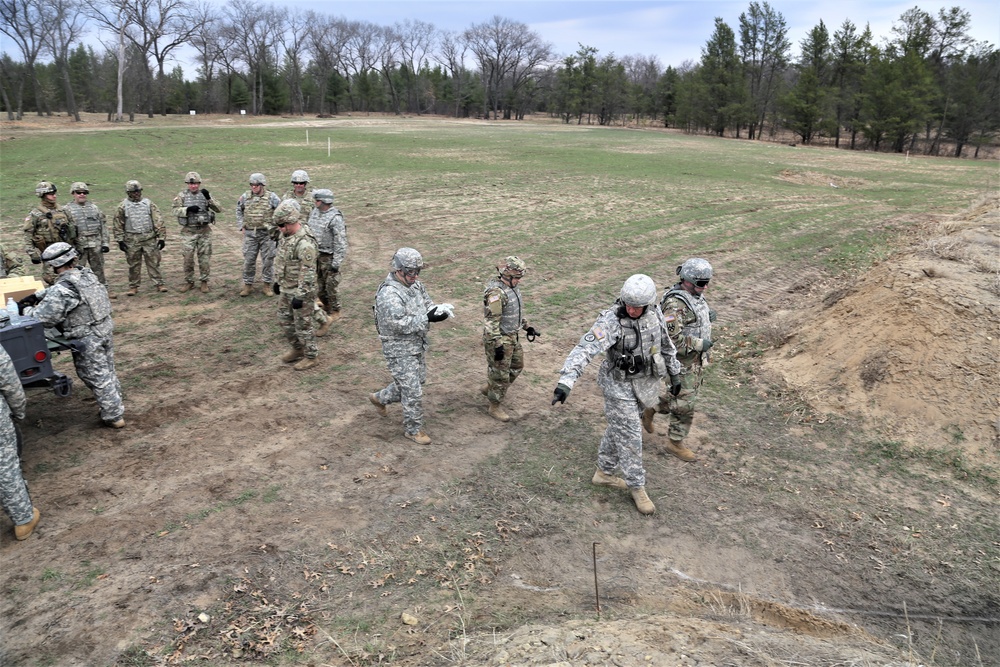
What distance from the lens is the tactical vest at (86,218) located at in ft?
35.7

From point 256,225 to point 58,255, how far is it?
4649 mm

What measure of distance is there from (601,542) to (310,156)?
2952cm

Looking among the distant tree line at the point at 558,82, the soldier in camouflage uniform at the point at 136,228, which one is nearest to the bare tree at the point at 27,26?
the distant tree line at the point at 558,82

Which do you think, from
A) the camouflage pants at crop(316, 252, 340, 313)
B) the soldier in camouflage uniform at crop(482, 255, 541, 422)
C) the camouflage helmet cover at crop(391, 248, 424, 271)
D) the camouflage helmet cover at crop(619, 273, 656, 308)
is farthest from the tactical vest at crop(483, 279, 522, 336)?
the camouflage pants at crop(316, 252, 340, 313)

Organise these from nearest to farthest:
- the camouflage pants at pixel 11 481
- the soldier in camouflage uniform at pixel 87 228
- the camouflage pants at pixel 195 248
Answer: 1. the camouflage pants at pixel 11 481
2. the soldier in camouflage uniform at pixel 87 228
3. the camouflage pants at pixel 195 248

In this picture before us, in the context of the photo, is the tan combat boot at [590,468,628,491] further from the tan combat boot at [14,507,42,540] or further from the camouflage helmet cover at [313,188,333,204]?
the camouflage helmet cover at [313,188,333,204]

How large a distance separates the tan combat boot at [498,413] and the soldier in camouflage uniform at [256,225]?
227 inches

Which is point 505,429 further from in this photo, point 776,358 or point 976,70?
point 976,70

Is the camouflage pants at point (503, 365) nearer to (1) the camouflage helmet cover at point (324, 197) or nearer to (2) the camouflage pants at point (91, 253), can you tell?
(1) the camouflage helmet cover at point (324, 197)

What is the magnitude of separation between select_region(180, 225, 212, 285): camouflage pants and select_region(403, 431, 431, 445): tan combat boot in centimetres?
691

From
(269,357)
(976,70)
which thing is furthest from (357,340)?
(976,70)

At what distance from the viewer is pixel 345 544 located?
5.57 meters

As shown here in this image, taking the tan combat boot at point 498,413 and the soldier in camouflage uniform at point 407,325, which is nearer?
the soldier in camouflage uniform at point 407,325

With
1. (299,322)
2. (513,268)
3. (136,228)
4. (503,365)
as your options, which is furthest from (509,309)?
(136,228)
